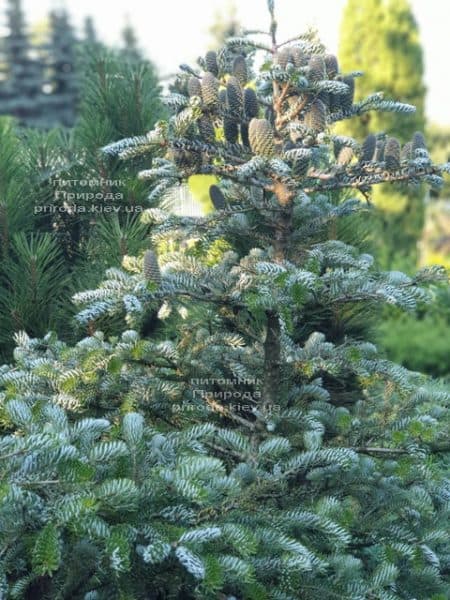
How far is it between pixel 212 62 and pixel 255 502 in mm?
1506

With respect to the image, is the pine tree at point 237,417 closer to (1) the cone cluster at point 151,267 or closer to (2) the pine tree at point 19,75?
(1) the cone cluster at point 151,267

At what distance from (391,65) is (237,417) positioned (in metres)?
9.08

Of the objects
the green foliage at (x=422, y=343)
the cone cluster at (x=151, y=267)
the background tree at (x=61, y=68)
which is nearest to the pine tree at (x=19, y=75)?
the background tree at (x=61, y=68)

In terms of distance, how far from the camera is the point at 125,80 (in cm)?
405

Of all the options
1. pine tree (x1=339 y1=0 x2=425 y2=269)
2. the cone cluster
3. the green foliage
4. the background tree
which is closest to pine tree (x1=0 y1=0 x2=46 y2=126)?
the background tree

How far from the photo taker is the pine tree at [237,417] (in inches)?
75.5

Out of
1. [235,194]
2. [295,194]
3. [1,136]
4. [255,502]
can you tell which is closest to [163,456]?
[255,502]

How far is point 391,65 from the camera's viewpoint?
1084cm

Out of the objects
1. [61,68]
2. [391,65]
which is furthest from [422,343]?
[61,68]

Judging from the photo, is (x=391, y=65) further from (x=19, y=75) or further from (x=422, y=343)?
(x=19, y=75)

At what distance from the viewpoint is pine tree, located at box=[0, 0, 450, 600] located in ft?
6.29

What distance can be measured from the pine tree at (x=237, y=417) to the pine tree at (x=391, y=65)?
749cm

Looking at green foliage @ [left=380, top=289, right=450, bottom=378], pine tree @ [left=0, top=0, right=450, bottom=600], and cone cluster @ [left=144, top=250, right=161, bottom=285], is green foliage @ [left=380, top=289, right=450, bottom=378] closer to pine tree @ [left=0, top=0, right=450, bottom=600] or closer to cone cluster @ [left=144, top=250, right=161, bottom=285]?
pine tree @ [left=0, top=0, right=450, bottom=600]

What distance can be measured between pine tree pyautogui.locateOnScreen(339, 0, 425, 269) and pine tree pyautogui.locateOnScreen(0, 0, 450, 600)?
7.49 meters
